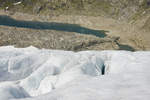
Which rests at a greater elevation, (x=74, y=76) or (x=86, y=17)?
(x=86, y=17)

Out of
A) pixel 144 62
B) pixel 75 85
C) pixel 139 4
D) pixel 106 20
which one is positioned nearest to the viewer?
pixel 75 85

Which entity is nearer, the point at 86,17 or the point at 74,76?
the point at 74,76

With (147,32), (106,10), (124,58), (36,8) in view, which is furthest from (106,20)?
(124,58)

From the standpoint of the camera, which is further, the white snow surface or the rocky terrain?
the rocky terrain

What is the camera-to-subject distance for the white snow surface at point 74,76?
31.3 feet

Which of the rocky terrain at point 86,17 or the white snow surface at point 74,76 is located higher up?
the rocky terrain at point 86,17

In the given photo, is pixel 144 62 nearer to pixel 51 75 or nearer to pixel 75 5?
pixel 51 75

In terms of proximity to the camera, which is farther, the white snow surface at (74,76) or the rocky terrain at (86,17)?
the rocky terrain at (86,17)

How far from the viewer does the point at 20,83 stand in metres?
13.7

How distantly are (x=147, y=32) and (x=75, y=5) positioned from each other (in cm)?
5929

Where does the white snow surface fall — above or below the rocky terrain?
below

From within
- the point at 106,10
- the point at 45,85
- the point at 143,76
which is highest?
the point at 106,10

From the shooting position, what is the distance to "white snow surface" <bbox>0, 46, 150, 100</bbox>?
31.3 feet

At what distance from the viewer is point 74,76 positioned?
13.3m
